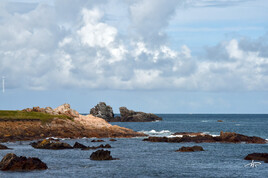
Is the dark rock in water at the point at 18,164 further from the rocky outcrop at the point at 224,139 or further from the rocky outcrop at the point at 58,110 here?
the rocky outcrop at the point at 58,110

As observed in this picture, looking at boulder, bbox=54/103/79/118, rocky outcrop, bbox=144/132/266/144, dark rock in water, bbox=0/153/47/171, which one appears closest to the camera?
dark rock in water, bbox=0/153/47/171

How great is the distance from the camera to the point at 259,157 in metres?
57.6

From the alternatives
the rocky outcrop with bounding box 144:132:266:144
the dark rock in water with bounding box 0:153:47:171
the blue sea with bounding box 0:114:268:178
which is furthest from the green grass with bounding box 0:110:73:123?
the dark rock in water with bounding box 0:153:47:171

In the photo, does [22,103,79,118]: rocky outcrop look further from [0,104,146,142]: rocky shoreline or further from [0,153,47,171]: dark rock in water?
[0,153,47,171]: dark rock in water

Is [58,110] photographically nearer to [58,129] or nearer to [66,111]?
[66,111]

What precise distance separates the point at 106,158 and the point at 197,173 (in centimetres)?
1535

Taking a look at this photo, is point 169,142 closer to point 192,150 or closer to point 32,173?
point 192,150

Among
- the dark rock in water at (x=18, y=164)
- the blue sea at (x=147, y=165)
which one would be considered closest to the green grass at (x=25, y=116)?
the blue sea at (x=147, y=165)

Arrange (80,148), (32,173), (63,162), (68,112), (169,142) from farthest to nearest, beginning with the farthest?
(68,112) < (169,142) < (80,148) < (63,162) < (32,173)

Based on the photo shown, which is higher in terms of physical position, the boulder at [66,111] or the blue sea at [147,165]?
the boulder at [66,111]

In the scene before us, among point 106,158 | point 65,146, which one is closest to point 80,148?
point 65,146

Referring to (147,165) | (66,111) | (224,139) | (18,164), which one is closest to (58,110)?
(66,111)

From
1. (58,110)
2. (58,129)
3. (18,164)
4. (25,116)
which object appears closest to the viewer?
(18,164)

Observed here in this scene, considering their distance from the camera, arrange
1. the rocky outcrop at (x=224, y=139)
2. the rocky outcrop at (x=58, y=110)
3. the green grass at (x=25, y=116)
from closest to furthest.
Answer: the rocky outcrop at (x=224, y=139) < the green grass at (x=25, y=116) < the rocky outcrop at (x=58, y=110)
